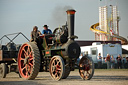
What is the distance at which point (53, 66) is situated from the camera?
982cm

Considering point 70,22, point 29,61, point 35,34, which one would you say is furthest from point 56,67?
point 35,34

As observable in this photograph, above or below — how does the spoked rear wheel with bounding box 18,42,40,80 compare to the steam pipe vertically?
below

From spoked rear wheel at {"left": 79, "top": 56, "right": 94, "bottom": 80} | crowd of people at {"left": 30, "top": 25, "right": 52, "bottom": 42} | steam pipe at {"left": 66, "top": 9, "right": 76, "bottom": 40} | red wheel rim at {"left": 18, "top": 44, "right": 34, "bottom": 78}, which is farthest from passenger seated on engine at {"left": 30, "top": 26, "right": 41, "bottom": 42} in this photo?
spoked rear wheel at {"left": 79, "top": 56, "right": 94, "bottom": 80}

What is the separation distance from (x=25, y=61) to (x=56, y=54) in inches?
51.5

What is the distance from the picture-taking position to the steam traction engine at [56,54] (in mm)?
9898

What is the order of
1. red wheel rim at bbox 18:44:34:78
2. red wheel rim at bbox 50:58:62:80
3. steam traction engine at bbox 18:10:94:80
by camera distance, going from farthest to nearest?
red wheel rim at bbox 18:44:34:78
steam traction engine at bbox 18:10:94:80
red wheel rim at bbox 50:58:62:80

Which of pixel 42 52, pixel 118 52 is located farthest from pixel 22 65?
pixel 118 52

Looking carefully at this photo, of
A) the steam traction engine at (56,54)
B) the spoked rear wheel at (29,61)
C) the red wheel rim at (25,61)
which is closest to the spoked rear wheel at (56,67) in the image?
the steam traction engine at (56,54)

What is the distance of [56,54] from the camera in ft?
34.4

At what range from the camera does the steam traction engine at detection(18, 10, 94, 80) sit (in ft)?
32.5

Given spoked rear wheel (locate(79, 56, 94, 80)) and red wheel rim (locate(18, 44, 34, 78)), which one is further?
red wheel rim (locate(18, 44, 34, 78))

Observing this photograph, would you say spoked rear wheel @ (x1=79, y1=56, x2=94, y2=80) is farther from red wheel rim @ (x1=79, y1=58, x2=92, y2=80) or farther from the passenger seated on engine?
the passenger seated on engine

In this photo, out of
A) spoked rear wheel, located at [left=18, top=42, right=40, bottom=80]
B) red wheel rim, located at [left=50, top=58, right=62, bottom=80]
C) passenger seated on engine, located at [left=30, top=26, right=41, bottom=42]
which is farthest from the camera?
passenger seated on engine, located at [left=30, top=26, right=41, bottom=42]

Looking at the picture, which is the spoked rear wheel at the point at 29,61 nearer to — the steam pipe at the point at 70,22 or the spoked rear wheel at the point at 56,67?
the spoked rear wheel at the point at 56,67
